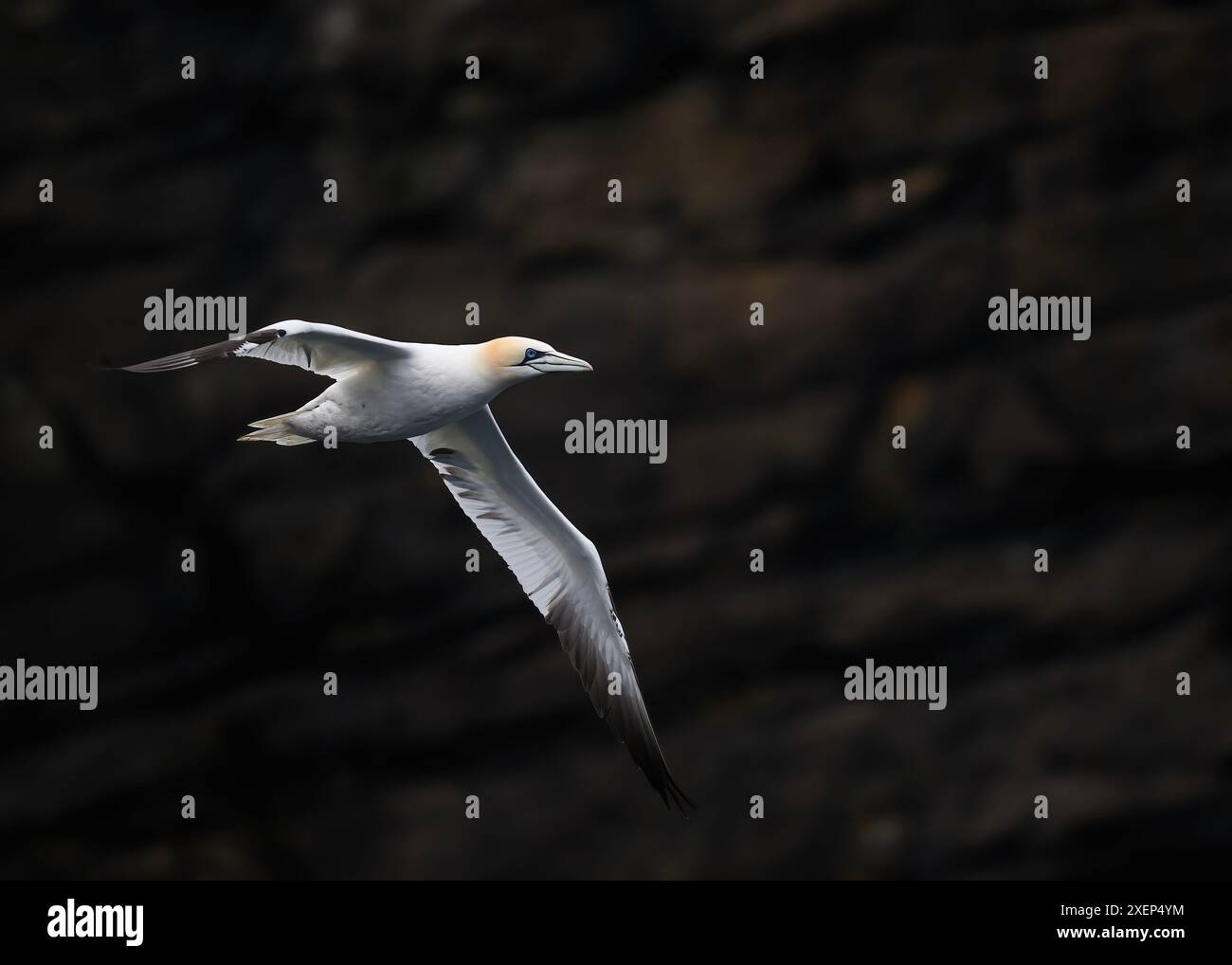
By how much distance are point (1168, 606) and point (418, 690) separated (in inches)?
210

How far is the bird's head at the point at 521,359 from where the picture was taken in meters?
8.91

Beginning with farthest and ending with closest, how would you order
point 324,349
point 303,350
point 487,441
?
point 487,441 → point 324,349 → point 303,350

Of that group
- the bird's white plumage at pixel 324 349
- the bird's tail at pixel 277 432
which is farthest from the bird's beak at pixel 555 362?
the bird's tail at pixel 277 432

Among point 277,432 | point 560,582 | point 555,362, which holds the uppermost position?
point 555,362

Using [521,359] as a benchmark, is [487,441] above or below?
below

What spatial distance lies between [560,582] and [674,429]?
1.84m

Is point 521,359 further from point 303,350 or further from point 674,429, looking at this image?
point 674,429

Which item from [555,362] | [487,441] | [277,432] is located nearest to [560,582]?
[487,441]

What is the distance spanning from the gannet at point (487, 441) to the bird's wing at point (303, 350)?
1cm

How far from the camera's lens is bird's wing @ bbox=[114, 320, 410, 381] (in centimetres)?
802

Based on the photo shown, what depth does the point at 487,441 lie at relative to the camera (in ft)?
32.9

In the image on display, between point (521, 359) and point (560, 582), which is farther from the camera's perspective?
point (560, 582)

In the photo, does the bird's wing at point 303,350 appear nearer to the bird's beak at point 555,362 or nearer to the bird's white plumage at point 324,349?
the bird's white plumage at point 324,349

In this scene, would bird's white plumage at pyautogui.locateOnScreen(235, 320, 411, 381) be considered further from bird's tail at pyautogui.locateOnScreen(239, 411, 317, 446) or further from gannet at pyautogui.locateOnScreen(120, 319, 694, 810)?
bird's tail at pyautogui.locateOnScreen(239, 411, 317, 446)
